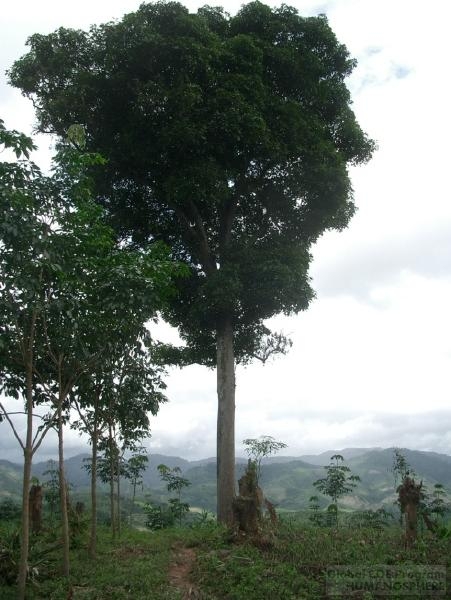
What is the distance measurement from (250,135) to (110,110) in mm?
4849

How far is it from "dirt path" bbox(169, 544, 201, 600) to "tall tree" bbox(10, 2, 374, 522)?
314 centimetres

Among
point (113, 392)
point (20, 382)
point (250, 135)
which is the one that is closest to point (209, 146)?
point (250, 135)

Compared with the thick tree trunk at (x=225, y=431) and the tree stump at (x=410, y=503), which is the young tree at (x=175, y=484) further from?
the tree stump at (x=410, y=503)

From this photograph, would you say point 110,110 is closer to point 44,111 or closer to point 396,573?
point 44,111

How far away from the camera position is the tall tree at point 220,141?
14156 millimetres

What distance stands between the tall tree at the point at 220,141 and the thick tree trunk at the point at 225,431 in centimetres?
4

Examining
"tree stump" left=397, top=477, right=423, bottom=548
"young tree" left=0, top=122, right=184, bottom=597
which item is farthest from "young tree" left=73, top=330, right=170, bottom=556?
"tree stump" left=397, top=477, right=423, bottom=548

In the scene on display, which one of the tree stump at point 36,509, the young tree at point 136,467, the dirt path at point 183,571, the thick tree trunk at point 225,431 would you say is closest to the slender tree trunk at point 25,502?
the dirt path at point 183,571

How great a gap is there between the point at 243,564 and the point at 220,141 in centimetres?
1157

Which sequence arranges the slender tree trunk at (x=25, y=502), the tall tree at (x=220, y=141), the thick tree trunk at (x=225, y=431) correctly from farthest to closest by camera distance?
the tall tree at (x=220, y=141) < the thick tree trunk at (x=225, y=431) < the slender tree trunk at (x=25, y=502)

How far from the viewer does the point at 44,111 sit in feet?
52.1

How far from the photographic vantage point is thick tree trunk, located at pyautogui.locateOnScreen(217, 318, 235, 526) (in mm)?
13688

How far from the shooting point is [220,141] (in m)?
14.8

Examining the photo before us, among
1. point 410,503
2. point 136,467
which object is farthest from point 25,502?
point 136,467
